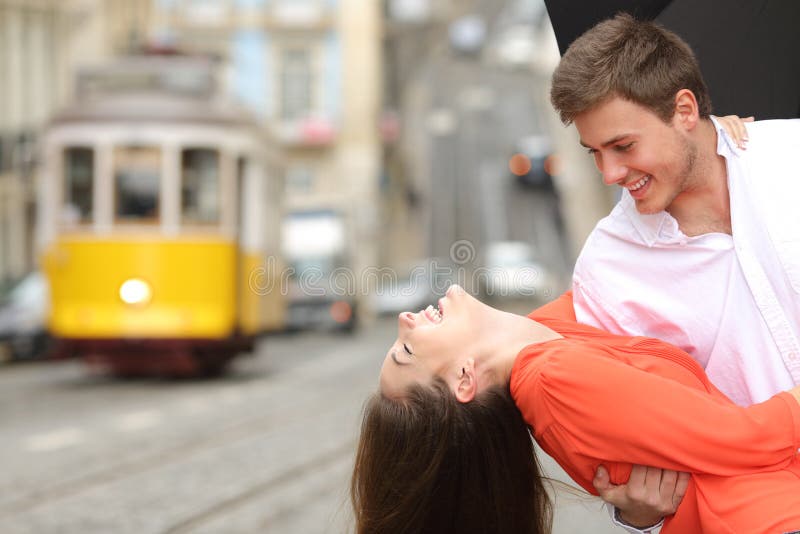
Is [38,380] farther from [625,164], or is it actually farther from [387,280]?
[387,280]

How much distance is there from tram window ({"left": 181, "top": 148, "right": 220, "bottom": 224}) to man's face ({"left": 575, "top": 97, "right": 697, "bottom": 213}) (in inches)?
401

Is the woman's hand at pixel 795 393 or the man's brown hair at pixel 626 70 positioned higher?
the man's brown hair at pixel 626 70

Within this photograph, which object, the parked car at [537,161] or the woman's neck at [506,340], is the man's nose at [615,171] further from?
the parked car at [537,161]

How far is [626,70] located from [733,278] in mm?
524

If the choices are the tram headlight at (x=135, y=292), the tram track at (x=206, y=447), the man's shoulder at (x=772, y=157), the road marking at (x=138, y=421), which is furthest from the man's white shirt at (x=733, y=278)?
the tram headlight at (x=135, y=292)

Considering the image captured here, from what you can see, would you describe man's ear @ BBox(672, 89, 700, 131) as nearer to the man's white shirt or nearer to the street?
the man's white shirt

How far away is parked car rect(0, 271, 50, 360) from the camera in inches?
643

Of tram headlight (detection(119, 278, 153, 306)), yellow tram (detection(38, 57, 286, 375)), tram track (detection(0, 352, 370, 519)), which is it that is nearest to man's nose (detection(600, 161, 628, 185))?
tram track (detection(0, 352, 370, 519))

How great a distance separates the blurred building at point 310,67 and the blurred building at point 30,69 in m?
8.60

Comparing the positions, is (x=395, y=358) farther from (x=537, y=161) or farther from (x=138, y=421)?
(x=537, y=161)

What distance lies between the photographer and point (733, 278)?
8.35 feet

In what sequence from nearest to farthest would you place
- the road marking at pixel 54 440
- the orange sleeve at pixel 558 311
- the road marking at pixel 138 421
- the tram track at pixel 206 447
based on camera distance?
the orange sleeve at pixel 558 311 < the tram track at pixel 206 447 < the road marking at pixel 54 440 < the road marking at pixel 138 421

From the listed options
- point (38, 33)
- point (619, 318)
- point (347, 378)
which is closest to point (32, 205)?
point (38, 33)

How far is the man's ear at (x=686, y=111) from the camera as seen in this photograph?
8.29 ft
